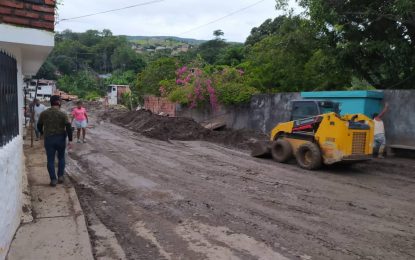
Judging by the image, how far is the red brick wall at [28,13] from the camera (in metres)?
6.52

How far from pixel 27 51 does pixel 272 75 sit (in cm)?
1879

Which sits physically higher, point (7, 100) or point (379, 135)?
point (7, 100)

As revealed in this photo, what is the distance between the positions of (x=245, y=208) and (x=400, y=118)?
29.9 feet

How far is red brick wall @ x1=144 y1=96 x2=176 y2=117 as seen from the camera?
2811 cm

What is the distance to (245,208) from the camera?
7961 millimetres

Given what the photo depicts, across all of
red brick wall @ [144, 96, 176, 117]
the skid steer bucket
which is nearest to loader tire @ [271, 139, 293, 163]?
the skid steer bucket

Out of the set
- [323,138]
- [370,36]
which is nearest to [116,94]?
[370,36]

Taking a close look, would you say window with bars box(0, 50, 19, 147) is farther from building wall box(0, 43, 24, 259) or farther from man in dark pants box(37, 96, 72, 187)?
man in dark pants box(37, 96, 72, 187)

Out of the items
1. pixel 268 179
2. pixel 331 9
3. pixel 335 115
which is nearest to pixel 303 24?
pixel 331 9

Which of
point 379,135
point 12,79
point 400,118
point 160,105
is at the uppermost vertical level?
point 12,79

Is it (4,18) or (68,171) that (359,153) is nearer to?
(68,171)

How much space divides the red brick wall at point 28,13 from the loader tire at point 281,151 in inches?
336

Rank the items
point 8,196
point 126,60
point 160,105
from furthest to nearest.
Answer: point 126,60 → point 160,105 → point 8,196

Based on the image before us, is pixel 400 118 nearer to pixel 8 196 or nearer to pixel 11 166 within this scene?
pixel 11 166
